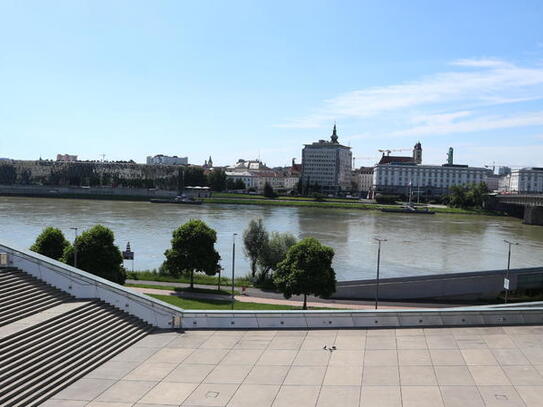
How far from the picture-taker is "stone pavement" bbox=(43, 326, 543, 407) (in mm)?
10234

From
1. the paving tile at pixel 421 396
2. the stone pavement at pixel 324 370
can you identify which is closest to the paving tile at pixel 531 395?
the stone pavement at pixel 324 370

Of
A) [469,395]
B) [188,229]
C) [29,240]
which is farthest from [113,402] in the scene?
[29,240]

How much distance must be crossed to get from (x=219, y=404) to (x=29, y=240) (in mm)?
37593

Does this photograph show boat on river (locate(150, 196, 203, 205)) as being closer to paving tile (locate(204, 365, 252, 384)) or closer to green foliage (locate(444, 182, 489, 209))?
green foliage (locate(444, 182, 489, 209))

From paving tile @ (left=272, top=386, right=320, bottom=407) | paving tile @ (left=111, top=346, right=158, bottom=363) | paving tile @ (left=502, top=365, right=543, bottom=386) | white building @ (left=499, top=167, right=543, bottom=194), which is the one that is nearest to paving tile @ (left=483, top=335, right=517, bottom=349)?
paving tile @ (left=502, top=365, right=543, bottom=386)

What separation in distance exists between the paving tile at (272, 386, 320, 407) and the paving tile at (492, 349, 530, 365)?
→ 433 centimetres

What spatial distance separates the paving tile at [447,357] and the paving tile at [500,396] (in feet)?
4.70

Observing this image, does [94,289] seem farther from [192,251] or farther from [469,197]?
[469,197]

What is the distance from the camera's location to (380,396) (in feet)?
33.9

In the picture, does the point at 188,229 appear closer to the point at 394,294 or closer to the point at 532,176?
the point at 394,294

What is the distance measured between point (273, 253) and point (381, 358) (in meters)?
19.3

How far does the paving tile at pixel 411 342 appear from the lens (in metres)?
13.2

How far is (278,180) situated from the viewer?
18362 cm

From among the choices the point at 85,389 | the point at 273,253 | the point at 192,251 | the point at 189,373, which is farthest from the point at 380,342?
the point at 273,253
